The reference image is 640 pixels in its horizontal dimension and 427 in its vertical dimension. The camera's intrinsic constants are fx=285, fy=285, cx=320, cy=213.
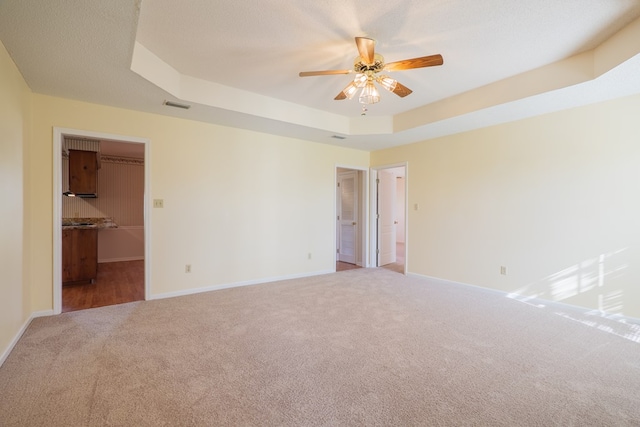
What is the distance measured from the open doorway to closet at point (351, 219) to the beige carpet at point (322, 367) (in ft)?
9.05

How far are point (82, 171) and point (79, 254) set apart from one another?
1.57m

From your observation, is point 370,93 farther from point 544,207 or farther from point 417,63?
point 544,207

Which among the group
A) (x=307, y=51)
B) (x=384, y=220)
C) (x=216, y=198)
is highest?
(x=307, y=51)

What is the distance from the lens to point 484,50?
2709 mm

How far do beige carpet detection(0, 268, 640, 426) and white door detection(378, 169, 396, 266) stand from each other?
2.81 metres

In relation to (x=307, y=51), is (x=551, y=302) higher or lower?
lower

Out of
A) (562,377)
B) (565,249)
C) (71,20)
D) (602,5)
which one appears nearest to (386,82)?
(602,5)

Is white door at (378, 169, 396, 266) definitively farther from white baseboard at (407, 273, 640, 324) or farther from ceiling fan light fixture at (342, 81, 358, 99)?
ceiling fan light fixture at (342, 81, 358, 99)

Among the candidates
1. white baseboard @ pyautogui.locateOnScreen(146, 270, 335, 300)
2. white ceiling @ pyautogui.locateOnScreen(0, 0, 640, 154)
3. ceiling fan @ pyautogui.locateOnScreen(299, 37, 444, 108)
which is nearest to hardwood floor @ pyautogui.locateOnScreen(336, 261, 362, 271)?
white baseboard @ pyautogui.locateOnScreen(146, 270, 335, 300)

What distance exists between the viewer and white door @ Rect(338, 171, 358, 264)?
6484mm

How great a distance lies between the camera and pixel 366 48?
2.28 meters

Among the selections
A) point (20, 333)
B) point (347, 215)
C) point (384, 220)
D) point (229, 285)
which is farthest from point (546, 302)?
point (20, 333)

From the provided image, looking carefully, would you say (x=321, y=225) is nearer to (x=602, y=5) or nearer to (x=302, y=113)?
(x=302, y=113)

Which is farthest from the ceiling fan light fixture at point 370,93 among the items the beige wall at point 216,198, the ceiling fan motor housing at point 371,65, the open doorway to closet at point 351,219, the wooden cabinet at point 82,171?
the wooden cabinet at point 82,171
